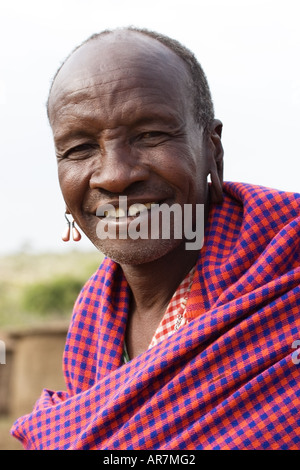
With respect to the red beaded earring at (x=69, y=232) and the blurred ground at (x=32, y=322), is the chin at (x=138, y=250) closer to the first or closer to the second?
the red beaded earring at (x=69, y=232)

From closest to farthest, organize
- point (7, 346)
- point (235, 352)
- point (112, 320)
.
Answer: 1. point (235, 352)
2. point (112, 320)
3. point (7, 346)

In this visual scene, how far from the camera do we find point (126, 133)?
2.10m

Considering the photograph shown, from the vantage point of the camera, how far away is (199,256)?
91.0 inches

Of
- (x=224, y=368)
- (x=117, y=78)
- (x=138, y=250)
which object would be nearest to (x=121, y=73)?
(x=117, y=78)

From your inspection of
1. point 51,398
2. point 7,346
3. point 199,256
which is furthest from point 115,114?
point 7,346

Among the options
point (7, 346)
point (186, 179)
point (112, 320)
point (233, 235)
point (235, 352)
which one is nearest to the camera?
point (235, 352)

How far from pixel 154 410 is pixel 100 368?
433mm

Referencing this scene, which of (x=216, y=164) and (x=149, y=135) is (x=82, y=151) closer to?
(x=149, y=135)

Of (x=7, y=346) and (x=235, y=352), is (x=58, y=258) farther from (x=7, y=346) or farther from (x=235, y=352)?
(x=235, y=352)

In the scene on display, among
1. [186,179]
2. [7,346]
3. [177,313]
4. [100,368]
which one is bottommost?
[7,346]

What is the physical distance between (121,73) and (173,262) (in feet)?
2.10

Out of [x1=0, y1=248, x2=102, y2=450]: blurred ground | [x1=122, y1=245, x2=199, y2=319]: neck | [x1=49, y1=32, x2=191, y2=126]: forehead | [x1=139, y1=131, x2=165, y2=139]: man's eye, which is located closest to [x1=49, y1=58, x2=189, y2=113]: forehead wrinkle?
[x1=49, y1=32, x2=191, y2=126]: forehead

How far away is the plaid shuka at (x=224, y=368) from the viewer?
1962mm

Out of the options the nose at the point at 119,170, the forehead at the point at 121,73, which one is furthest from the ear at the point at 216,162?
the nose at the point at 119,170
